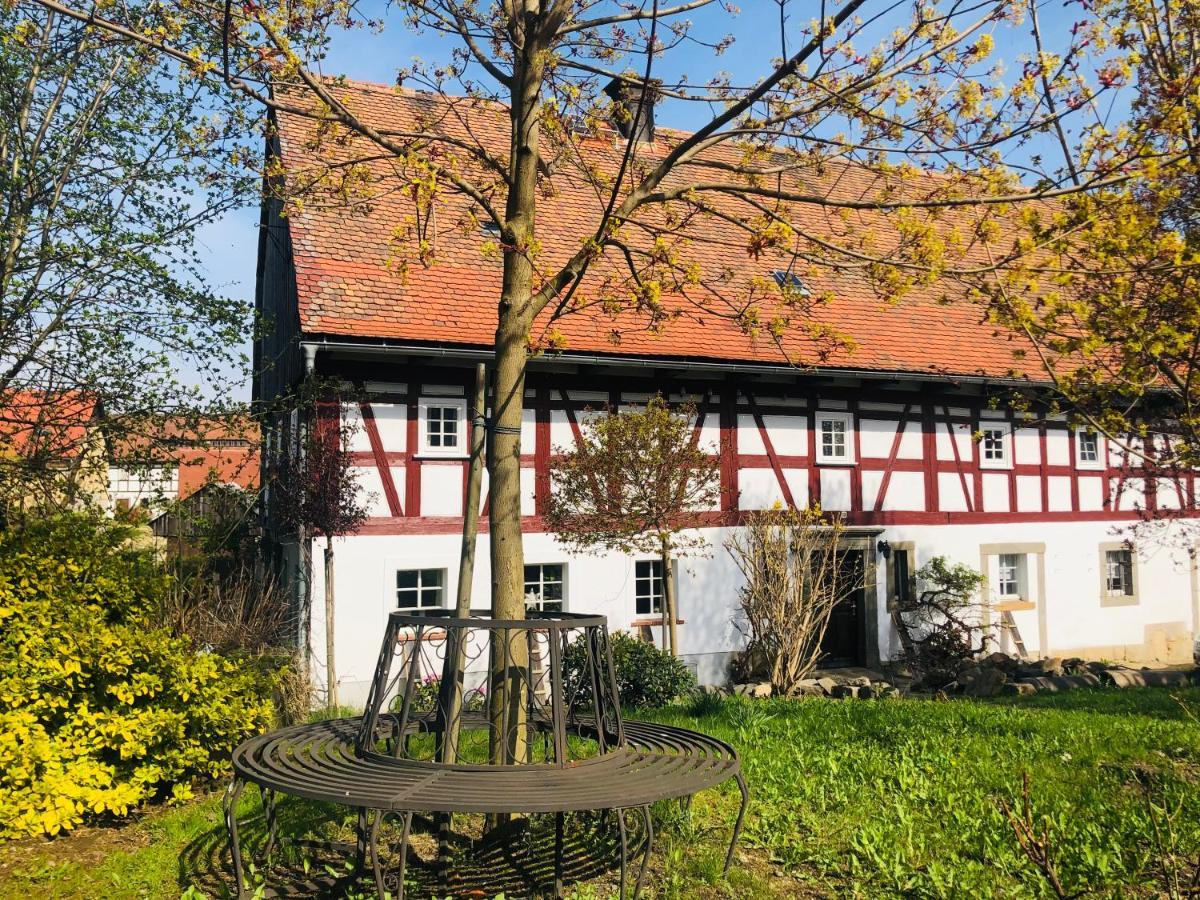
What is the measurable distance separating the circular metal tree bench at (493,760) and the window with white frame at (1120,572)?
15.4 m

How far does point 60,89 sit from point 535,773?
9.84 metres

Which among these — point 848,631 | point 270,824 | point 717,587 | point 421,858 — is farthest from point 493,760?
point 848,631

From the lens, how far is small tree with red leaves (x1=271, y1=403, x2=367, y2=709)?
11.0m

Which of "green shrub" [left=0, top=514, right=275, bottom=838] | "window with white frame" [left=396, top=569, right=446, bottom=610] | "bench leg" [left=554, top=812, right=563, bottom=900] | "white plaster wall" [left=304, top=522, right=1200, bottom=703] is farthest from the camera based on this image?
"window with white frame" [left=396, top=569, right=446, bottom=610]

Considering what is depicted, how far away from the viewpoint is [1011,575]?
16625mm

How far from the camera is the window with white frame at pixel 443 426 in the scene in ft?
41.0

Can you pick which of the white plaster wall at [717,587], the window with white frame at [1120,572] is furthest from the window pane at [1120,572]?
A: the white plaster wall at [717,587]

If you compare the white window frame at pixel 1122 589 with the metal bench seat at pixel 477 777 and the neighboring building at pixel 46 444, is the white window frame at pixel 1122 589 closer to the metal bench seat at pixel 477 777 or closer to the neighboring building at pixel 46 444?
the metal bench seat at pixel 477 777

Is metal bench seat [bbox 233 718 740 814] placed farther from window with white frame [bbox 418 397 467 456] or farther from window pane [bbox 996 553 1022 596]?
window pane [bbox 996 553 1022 596]

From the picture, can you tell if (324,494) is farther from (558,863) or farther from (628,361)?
(558,863)

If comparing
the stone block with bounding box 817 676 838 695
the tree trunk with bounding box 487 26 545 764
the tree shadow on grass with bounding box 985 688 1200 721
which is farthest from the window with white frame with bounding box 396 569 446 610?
the tree trunk with bounding box 487 26 545 764

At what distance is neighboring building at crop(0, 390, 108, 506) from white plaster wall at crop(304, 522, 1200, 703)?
2.91 meters

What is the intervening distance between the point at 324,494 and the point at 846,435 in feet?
26.5

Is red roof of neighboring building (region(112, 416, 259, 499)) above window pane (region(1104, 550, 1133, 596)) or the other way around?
above
